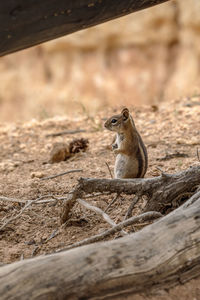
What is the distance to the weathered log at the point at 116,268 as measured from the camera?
6.24ft

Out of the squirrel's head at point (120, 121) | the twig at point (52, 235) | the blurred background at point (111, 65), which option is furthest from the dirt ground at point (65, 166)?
the blurred background at point (111, 65)

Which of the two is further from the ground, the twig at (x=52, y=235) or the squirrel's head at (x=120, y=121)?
the squirrel's head at (x=120, y=121)

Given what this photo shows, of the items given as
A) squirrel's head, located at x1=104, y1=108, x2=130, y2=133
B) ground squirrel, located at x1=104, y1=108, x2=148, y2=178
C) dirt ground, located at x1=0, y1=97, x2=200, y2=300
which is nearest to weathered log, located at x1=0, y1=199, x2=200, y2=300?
dirt ground, located at x1=0, y1=97, x2=200, y2=300

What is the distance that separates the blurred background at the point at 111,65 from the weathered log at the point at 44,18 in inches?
368

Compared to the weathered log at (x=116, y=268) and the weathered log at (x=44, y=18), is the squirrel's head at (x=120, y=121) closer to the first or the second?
the weathered log at (x=44, y=18)

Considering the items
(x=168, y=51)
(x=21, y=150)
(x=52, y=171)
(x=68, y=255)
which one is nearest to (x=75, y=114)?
(x=21, y=150)

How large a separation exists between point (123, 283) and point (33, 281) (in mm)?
364

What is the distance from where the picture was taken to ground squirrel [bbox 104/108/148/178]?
3621 mm

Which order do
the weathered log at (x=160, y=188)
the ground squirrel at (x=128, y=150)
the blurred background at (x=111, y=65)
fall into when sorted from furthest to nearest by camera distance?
the blurred background at (x=111, y=65) < the ground squirrel at (x=128, y=150) < the weathered log at (x=160, y=188)

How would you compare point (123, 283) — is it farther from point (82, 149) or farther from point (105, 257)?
point (82, 149)

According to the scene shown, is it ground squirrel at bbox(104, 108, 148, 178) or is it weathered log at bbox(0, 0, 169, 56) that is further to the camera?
ground squirrel at bbox(104, 108, 148, 178)

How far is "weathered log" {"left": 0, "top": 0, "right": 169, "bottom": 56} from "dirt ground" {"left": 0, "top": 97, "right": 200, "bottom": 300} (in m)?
1.12

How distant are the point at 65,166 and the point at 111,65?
29.7ft

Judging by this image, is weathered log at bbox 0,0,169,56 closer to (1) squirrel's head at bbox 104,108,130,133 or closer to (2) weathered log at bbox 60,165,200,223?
(2) weathered log at bbox 60,165,200,223
